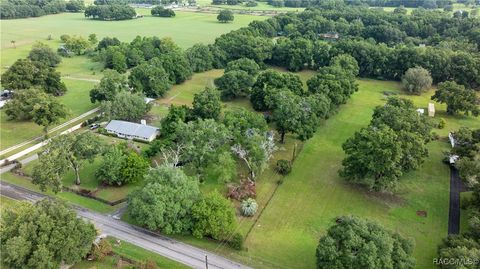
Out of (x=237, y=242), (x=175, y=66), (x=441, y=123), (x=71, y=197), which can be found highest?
(x=175, y=66)

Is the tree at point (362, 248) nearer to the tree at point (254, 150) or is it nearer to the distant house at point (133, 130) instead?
the tree at point (254, 150)

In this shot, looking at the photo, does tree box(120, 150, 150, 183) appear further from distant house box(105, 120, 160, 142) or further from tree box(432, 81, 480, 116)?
tree box(432, 81, 480, 116)

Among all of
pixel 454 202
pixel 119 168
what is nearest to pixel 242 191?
pixel 119 168

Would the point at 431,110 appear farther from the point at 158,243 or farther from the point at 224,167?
the point at 158,243

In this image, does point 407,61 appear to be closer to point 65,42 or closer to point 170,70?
point 170,70

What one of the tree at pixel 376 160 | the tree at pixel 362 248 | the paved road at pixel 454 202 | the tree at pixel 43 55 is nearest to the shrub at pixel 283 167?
the tree at pixel 376 160

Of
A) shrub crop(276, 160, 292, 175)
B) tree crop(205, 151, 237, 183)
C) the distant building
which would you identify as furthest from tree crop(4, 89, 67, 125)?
the distant building
